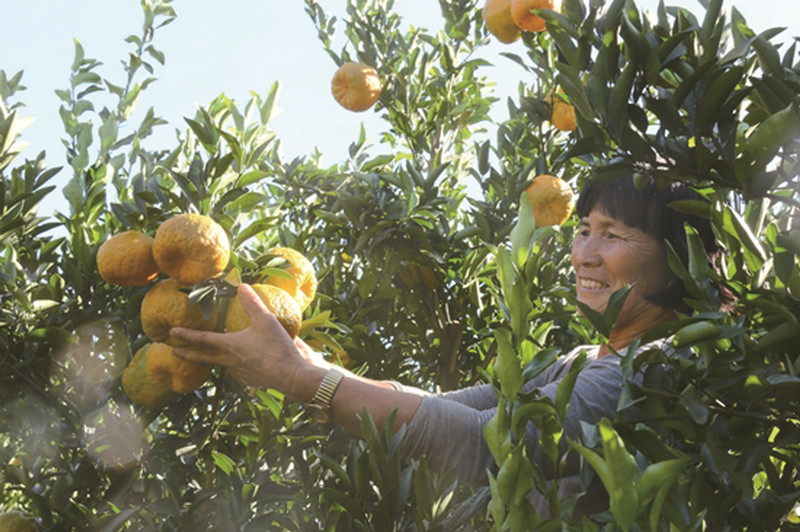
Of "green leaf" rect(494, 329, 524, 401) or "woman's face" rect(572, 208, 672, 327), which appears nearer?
"green leaf" rect(494, 329, 524, 401)

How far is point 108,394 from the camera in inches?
78.5

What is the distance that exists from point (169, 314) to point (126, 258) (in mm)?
176

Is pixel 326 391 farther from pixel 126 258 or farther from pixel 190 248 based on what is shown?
pixel 126 258

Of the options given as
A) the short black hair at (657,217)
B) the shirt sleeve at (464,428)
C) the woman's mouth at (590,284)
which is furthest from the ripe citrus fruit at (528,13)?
the shirt sleeve at (464,428)

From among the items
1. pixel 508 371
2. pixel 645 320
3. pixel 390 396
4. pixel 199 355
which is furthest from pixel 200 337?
pixel 645 320

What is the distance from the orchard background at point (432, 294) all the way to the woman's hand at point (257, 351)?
0.17 m

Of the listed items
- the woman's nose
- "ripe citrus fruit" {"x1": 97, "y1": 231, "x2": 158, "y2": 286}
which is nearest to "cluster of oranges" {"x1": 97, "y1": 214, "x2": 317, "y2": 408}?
"ripe citrus fruit" {"x1": 97, "y1": 231, "x2": 158, "y2": 286}

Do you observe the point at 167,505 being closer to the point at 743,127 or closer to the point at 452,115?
the point at 743,127

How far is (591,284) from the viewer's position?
193 cm

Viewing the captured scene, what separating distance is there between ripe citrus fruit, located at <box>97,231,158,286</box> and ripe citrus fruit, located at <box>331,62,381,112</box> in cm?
146

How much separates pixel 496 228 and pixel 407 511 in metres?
1.23

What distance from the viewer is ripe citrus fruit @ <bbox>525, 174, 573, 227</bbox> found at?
2398mm

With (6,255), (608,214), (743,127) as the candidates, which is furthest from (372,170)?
(743,127)

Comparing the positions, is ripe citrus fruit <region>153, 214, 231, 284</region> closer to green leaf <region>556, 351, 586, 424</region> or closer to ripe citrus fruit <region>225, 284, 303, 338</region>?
ripe citrus fruit <region>225, 284, 303, 338</region>
